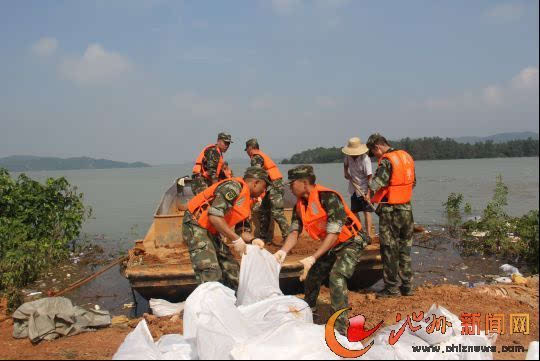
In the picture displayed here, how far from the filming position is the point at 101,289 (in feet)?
25.0

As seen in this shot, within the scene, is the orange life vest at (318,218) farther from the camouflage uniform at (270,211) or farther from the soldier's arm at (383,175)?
the camouflage uniform at (270,211)

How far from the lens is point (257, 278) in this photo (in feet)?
11.4

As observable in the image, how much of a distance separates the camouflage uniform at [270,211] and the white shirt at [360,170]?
3.78 ft

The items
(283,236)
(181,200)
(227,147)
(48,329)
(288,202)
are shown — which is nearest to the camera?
(48,329)

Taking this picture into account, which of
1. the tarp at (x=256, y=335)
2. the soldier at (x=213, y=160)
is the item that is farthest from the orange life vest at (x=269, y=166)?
the tarp at (x=256, y=335)

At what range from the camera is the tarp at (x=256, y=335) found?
2537 millimetres

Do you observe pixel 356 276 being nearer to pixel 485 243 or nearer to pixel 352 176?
pixel 352 176

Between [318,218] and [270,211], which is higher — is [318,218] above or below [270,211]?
above

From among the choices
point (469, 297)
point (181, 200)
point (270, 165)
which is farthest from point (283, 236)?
point (181, 200)

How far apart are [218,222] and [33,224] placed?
704 cm

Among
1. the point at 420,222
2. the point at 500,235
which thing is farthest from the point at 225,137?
the point at 420,222

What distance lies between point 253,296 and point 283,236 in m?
2.96

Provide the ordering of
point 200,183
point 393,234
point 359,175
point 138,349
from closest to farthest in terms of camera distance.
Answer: point 138,349, point 393,234, point 359,175, point 200,183

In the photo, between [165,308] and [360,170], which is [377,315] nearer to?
[165,308]
